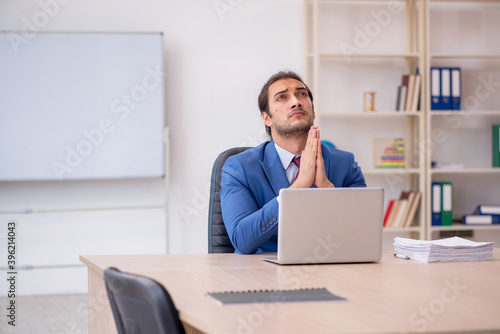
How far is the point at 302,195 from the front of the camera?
5.67 feet

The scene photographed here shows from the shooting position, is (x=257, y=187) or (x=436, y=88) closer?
(x=257, y=187)

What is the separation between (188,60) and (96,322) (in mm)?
2989

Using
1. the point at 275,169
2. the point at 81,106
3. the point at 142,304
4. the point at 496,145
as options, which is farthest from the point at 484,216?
the point at 142,304

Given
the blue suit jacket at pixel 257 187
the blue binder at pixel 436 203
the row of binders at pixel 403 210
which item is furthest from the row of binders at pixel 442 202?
the blue suit jacket at pixel 257 187

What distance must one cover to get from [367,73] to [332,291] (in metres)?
3.67

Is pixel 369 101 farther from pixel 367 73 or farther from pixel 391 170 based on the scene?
pixel 391 170

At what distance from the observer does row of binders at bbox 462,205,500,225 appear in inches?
181

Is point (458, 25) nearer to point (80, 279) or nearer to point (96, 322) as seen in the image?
point (80, 279)

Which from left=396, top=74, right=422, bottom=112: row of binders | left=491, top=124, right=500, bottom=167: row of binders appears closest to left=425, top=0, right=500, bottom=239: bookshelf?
left=491, top=124, right=500, bottom=167: row of binders

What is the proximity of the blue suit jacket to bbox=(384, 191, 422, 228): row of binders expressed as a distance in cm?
225

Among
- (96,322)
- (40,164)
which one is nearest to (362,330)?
(96,322)

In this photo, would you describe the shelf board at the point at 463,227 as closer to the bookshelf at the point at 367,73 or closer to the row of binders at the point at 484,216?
the row of binders at the point at 484,216

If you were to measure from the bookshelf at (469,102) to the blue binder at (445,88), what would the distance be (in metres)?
0.23

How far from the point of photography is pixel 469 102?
4867mm
